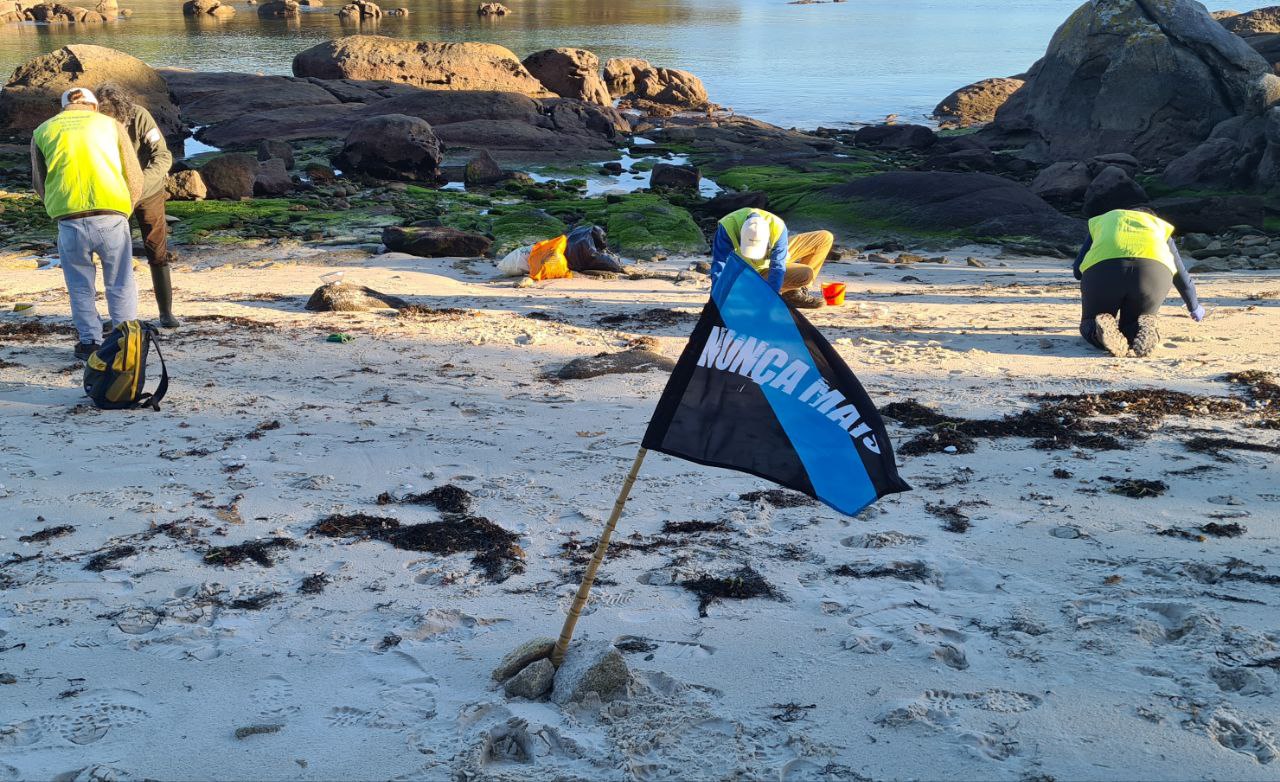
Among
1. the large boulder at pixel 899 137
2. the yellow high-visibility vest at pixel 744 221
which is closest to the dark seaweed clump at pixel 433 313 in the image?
the yellow high-visibility vest at pixel 744 221

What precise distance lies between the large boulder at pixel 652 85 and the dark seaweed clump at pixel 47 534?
3078cm

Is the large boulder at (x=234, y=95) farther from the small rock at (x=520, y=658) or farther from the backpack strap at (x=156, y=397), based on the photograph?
the small rock at (x=520, y=658)

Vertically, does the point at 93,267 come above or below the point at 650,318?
above

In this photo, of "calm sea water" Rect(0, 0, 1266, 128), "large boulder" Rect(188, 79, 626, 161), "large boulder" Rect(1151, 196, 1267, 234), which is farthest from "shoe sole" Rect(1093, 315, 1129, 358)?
"calm sea water" Rect(0, 0, 1266, 128)

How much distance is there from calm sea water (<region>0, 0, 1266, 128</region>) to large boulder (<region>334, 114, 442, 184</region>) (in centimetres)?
1466

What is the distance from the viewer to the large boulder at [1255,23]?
98.8ft

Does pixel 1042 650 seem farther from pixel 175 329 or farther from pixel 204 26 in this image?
pixel 204 26

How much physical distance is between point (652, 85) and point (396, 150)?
16.5 metres

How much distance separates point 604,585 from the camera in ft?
15.8

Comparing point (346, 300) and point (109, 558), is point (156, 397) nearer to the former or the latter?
point (109, 558)

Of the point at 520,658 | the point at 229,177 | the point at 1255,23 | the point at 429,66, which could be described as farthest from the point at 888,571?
the point at 1255,23

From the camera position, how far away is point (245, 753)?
352 centimetres

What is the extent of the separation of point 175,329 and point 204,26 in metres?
53.7

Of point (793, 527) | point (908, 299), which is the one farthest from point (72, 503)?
point (908, 299)
